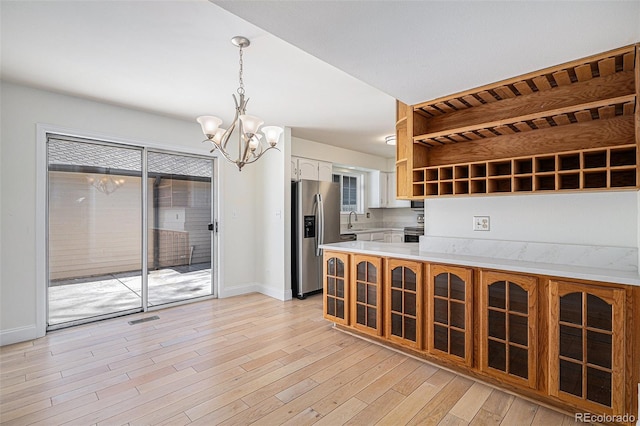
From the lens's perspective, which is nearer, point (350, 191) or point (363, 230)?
point (363, 230)

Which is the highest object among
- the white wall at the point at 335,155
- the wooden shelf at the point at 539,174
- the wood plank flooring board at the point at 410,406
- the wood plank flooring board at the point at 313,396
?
the white wall at the point at 335,155

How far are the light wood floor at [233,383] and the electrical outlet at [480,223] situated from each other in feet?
3.89

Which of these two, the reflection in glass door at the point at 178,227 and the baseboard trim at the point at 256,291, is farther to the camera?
the baseboard trim at the point at 256,291

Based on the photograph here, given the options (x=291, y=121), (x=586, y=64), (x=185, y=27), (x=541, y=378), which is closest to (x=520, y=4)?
(x=586, y=64)

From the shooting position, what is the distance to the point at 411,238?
6.04 metres

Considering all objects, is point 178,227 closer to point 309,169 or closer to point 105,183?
point 105,183

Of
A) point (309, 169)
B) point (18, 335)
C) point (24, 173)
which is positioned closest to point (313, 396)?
point (18, 335)

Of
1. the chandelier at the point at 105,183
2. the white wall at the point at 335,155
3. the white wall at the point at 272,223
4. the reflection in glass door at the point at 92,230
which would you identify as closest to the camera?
the reflection in glass door at the point at 92,230

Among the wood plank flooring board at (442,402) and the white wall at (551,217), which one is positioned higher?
the white wall at (551,217)

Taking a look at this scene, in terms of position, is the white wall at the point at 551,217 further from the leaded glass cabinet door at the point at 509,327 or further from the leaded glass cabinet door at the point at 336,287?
the leaded glass cabinet door at the point at 336,287

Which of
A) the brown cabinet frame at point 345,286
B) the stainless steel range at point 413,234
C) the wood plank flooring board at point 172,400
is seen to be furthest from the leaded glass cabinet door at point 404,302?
the stainless steel range at point 413,234

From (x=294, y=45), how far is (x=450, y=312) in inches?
85.1

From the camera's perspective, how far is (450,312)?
243 centimetres

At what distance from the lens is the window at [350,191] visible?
6.50 metres
